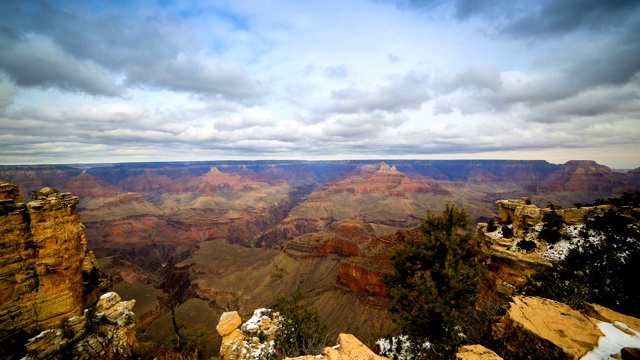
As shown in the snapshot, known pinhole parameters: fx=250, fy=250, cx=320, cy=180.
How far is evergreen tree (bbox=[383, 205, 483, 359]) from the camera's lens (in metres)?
12.0

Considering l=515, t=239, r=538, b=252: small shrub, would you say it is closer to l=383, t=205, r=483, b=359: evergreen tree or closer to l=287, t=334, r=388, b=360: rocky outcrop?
l=383, t=205, r=483, b=359: evergreen tree

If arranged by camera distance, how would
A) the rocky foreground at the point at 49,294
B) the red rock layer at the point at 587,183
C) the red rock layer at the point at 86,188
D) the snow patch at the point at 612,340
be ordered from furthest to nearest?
the red rock layer at the point at 86,188 < the red rock layer at the point at 587,183 < the rocky foreground at the point at 49,294 < the snow patch at the point at 612,340

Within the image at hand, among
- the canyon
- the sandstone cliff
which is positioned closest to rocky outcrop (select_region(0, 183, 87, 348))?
→ the sandstone cliff

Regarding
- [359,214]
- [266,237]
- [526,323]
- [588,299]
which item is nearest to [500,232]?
[588,299]

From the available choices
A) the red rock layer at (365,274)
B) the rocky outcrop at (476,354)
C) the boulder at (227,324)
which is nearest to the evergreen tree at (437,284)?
the rocky outcrop at (476,354)

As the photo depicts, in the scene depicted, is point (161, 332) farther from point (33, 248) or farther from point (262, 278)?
point (33, 248)

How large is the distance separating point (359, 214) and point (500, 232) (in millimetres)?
144181

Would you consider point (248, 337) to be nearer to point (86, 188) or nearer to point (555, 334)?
point (555, 334)

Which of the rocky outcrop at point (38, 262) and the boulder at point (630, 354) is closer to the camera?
the boulder at point (630, 354)

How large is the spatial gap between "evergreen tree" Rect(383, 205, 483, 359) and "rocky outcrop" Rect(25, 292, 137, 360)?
1828 cm

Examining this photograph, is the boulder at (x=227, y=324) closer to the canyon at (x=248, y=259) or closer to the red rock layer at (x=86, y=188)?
the canyon at (x=248, y=259)

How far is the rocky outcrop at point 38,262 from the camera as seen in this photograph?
14.9 metres

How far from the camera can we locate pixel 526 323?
8438 mm

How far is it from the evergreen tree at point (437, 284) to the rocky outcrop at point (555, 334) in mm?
2739
